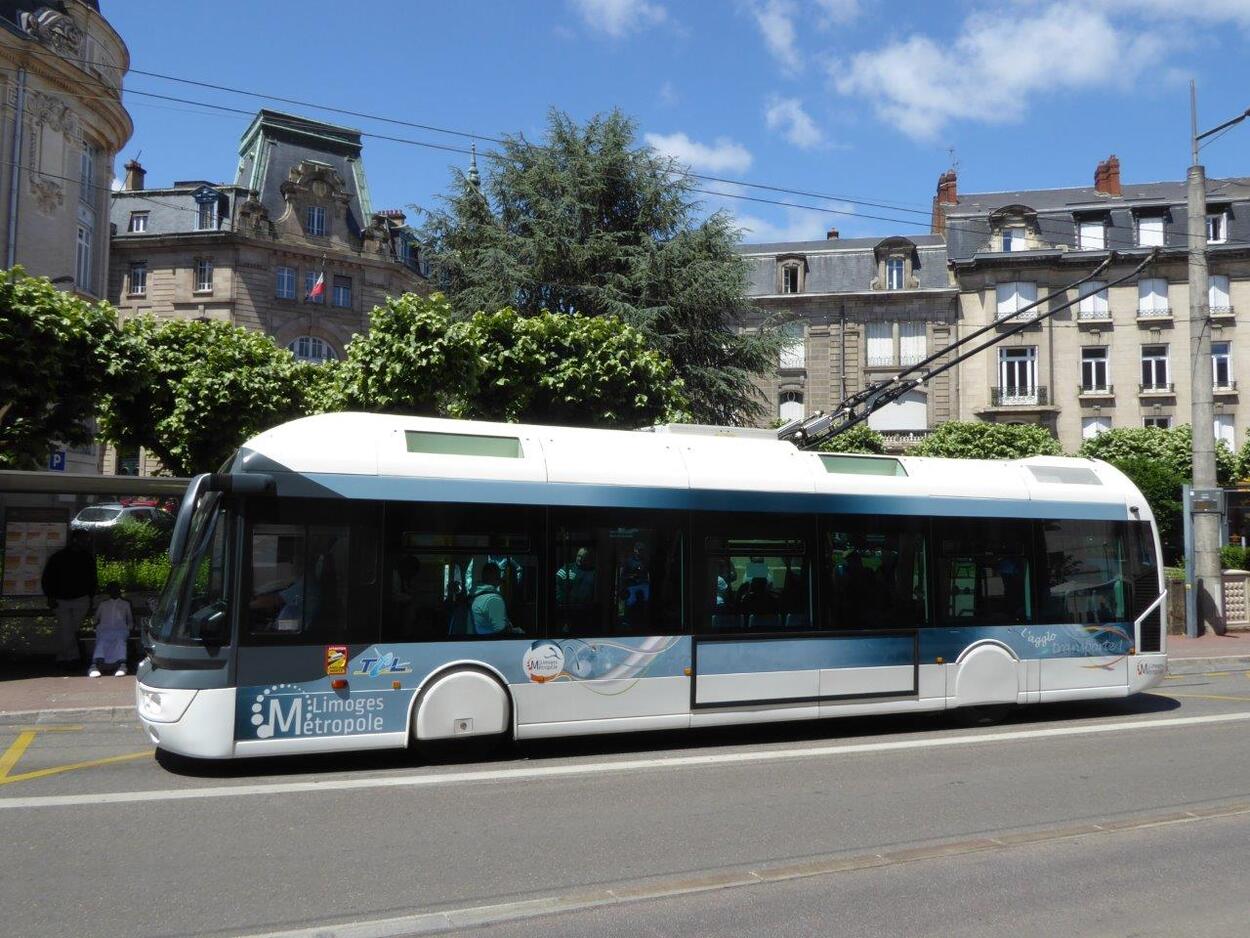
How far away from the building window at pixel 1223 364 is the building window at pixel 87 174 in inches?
1758

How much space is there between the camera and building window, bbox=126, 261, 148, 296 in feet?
169

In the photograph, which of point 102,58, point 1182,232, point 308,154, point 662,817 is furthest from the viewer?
point 308,154

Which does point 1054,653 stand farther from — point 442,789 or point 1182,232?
point 1182,232

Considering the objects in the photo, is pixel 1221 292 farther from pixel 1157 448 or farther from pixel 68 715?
pixel 68 715

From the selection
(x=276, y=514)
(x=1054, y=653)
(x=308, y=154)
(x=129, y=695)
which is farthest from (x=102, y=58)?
(x=1054, y=653)

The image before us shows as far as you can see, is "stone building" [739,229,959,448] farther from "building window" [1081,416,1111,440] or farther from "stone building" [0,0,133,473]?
"stone building" [0,0,133,473]

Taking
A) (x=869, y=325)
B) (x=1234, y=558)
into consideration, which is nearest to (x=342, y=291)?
(x=869, y=325)

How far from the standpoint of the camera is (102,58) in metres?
35.2

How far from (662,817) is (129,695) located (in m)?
7.93

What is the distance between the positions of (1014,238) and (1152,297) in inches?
252

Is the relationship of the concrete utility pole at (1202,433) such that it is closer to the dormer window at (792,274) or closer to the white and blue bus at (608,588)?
the white and blue bus at (608,588)

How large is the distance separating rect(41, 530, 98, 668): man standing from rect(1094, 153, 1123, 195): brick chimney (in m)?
49.3

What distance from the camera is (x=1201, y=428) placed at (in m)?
21.5

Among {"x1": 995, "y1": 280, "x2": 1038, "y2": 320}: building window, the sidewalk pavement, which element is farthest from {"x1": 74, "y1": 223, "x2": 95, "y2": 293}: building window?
{"x1": 995, "y1": 280, "x2": 1038, "y2": 320}: building window
